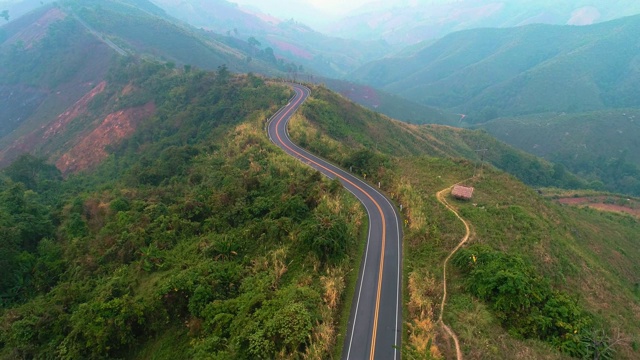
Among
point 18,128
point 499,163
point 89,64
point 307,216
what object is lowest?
point 499,163

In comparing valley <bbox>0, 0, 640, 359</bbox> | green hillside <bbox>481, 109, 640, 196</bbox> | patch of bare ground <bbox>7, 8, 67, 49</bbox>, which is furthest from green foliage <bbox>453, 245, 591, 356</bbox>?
patch of bare ground <bbox>7, 8, 67, 49</bbox>

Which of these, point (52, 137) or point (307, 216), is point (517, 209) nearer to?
point (307, 216)

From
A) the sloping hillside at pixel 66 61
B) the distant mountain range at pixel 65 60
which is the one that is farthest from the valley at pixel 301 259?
the distant mountain range at pixel 65 60

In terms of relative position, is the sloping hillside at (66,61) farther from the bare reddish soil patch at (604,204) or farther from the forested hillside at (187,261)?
the bare reddish soil patch at (604,204)

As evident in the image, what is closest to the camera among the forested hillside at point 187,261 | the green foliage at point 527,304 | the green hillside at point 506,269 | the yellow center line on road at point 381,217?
the green hillside at point 506,269

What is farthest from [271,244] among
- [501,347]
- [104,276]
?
[501,347]

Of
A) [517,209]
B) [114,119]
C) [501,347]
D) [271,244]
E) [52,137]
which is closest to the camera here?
[501,347]
